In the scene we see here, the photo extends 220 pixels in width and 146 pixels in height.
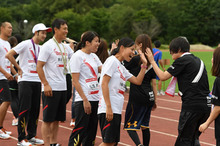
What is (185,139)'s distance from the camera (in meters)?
5.21

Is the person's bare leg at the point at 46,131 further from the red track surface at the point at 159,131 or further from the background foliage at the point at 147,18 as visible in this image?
the background foliage at the point at 147,18

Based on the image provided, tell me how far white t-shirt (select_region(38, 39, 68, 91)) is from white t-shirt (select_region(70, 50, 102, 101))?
2.49 ft

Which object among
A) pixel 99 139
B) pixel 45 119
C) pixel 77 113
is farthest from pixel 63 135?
pixel 77 113

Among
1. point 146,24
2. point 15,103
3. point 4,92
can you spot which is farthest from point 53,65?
point 146,24

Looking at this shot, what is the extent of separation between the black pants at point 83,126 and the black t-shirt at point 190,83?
50.8 inches

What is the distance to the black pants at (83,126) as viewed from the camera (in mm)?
5348


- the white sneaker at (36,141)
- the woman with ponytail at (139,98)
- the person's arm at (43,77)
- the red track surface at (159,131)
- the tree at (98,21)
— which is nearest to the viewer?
the person's arm at (43,77)

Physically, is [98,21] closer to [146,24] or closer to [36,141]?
[146,24]

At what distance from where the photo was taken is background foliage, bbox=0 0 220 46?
83125 millimetres

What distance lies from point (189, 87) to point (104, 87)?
121 cm

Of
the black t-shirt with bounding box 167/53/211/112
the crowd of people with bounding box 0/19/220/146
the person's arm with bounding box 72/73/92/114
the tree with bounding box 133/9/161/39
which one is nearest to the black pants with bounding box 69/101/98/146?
the crowd of people with bounding box 0/19/220/146

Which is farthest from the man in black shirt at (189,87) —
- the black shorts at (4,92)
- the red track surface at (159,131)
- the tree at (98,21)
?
the tree at (98,21)

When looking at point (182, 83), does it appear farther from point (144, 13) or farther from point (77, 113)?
point (144, 13)

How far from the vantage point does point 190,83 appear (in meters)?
5.11
